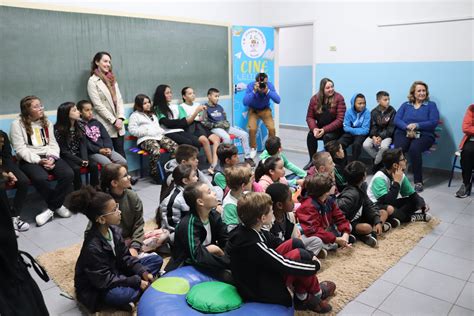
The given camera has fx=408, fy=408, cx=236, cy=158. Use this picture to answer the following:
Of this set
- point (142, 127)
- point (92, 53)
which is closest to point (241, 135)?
point (142, 127)

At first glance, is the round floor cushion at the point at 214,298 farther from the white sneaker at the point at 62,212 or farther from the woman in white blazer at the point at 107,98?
the woman in white blazer at the point at 107,98

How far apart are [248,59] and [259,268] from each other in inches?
180

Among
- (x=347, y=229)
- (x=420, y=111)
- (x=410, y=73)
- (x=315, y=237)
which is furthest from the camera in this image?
(x=410, y=73)

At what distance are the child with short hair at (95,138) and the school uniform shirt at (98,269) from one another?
1959 millimetres

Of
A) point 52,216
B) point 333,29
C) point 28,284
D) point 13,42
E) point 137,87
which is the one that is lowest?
point 52,216

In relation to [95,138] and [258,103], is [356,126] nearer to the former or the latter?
[258,103]

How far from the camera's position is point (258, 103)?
5809mm

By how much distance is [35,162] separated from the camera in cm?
365

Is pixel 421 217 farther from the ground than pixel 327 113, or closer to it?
closer to it

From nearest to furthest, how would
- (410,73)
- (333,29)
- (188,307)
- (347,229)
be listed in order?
(188,307), (347,229), (410,73), (333,29)

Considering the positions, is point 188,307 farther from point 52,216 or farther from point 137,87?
point 137,87

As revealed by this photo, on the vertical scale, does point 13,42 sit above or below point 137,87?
above

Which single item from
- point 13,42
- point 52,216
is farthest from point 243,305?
point 13,42

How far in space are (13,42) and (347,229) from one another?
3.41 m
